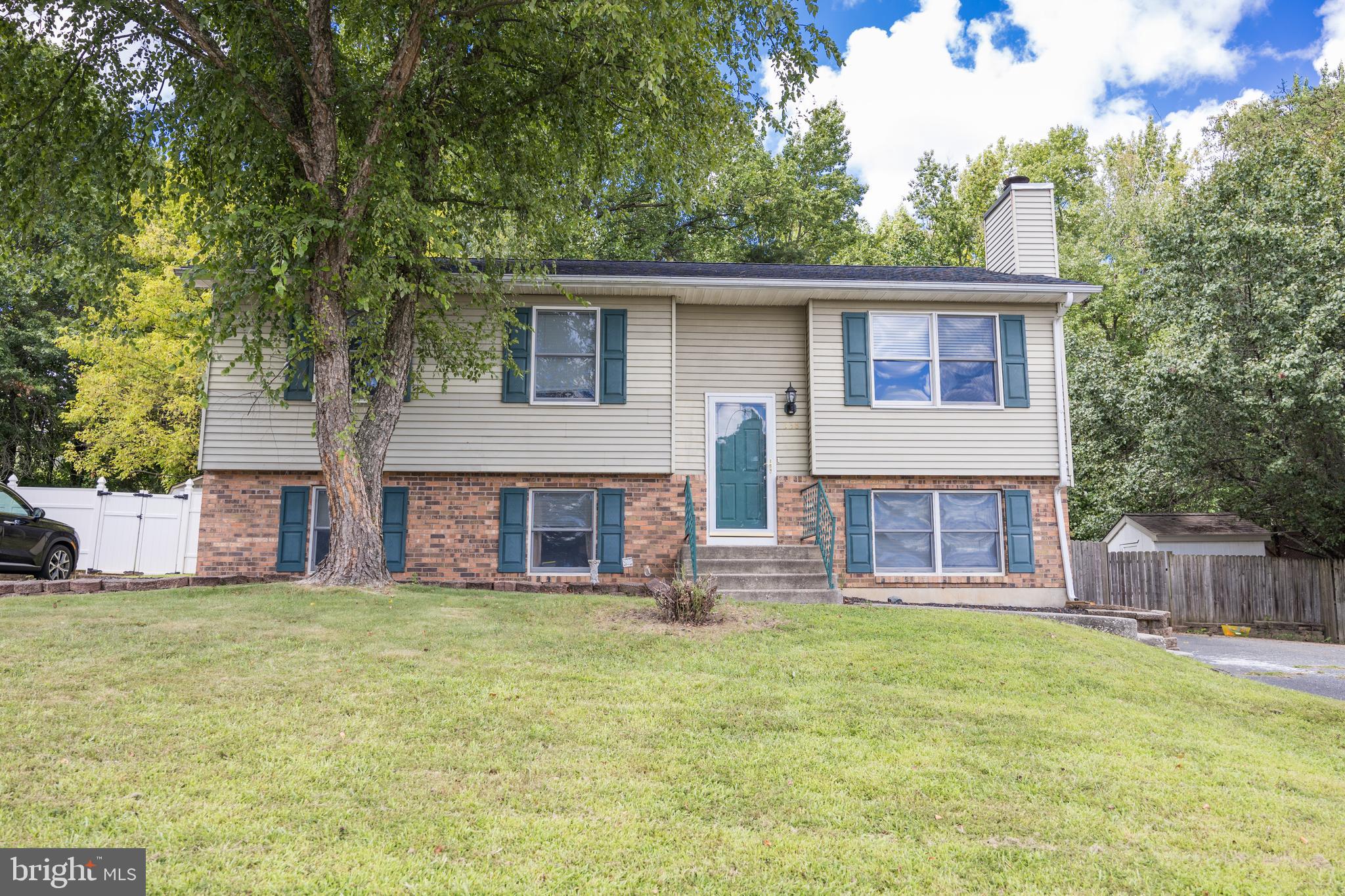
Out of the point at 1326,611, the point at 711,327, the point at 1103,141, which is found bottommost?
the point at 1326,611

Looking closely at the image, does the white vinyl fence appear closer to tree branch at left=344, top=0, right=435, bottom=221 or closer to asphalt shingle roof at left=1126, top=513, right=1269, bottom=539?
tree branch at left=344, top=0, right=435, bottom=221

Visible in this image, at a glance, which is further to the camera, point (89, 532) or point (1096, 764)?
point (89, 532)

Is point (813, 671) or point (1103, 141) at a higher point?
point (1103, 141)

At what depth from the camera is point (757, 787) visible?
4031 millimetres

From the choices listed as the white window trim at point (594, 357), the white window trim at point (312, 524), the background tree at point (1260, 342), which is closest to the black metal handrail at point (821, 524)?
the white window trim at point (594, 357)

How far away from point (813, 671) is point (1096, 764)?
2.15m

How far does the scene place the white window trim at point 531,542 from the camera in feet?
38.4

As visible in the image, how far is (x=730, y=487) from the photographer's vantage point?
475 inches

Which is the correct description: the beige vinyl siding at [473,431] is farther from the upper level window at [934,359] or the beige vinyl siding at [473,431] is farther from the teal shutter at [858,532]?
the upper level window at [934,359]

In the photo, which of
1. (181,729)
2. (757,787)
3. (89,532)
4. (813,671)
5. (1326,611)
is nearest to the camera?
(757,787)

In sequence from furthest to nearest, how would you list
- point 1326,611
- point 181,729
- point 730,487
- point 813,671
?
point 1326,611 < point 730,487 < point 813,671 < point 181,729

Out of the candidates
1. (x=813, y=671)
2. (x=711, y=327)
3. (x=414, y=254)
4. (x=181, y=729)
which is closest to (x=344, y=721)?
(x=181, y=729)

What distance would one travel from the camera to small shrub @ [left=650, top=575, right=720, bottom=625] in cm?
774

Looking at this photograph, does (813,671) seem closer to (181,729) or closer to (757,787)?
(757,787)
